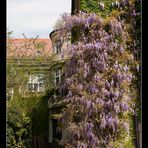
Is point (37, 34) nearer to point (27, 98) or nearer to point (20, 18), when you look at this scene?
point (20, 18)

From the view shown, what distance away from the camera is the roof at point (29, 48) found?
5.76 m

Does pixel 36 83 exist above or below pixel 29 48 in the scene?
below

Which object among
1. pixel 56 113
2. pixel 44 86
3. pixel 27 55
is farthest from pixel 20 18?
pixel 56 113

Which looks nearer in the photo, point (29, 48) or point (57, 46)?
point (57, 46)

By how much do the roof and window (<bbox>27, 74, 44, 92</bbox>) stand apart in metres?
0.31

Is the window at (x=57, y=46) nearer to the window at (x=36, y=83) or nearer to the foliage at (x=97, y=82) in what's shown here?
the foliage at (x=97, y=82)

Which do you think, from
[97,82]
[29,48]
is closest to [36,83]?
[29,48]

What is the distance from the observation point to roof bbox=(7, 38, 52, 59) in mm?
5762

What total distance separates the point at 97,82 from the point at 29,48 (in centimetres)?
108

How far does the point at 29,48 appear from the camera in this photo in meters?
5.89

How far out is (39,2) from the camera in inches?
213

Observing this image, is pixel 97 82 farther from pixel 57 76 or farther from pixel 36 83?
pixel 36 83

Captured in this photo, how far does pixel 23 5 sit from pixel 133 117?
2060mm

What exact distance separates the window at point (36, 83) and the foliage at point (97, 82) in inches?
11.6
